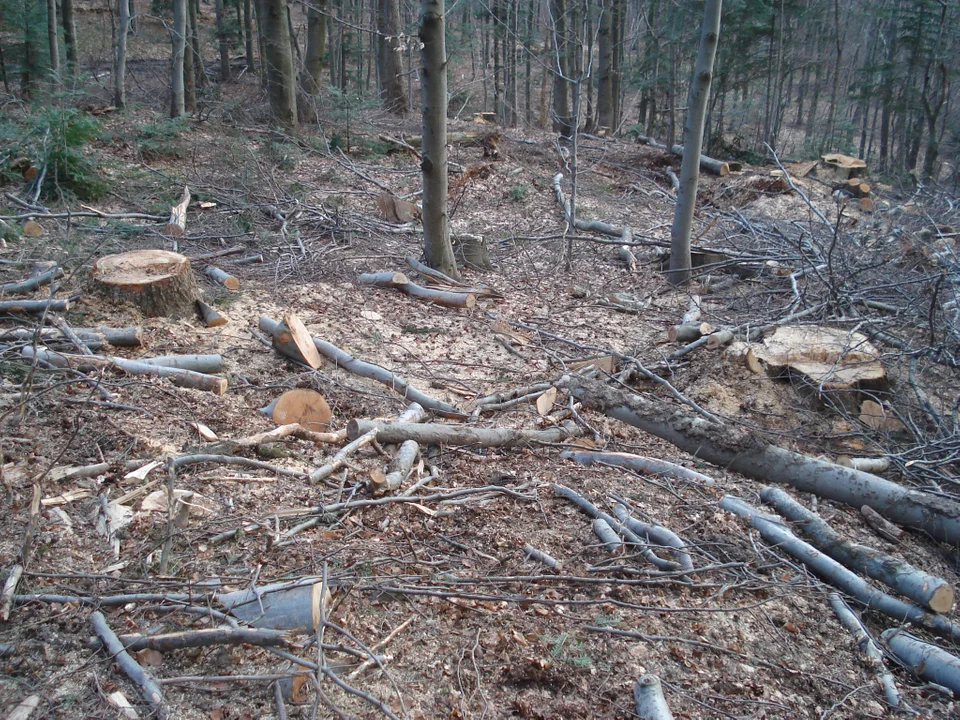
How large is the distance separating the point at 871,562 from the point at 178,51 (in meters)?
12.6

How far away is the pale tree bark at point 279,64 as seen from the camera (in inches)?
494

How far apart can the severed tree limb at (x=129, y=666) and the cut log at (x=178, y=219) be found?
249 inches

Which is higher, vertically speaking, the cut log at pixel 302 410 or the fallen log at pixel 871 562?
the cut log at pixel 302 410

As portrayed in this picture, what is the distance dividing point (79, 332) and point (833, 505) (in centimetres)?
559

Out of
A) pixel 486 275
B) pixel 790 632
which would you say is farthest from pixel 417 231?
pixel 790 632

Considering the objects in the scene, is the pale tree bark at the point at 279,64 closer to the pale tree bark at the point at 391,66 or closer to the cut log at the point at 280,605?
the pale tree bark at the point at 391,66

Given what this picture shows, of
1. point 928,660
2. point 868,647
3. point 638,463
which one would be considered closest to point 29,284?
point 638,463

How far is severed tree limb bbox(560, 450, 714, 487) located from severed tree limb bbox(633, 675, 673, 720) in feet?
6.09

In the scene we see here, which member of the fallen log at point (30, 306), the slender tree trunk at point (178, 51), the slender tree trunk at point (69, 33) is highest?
the slender tree trunk at point (69, 33)

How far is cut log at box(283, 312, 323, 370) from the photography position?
548 cm

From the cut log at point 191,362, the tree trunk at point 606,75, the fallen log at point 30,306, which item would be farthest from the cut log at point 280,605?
the tree trunk at point 606,75

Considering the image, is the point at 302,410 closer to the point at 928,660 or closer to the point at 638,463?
the point at 638,463

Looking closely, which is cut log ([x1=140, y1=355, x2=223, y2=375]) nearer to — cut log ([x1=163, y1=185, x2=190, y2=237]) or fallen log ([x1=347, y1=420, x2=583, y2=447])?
fallen log ([x1=347, y1=420, x2=583, y2=447])

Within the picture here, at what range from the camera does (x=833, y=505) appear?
4.31 metres
